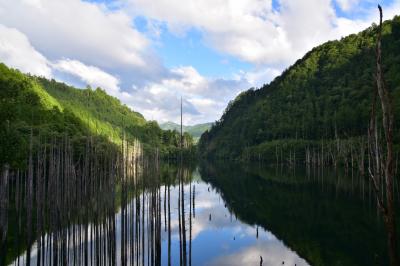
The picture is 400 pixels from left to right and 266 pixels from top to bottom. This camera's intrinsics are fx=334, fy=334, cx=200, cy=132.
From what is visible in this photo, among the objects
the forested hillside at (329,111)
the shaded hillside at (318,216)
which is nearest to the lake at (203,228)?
the shaded hillside at (318,216)

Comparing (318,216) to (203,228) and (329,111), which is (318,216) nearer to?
(203,228)

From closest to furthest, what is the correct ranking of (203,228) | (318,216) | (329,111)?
(203,228), (318,216), (329,111)

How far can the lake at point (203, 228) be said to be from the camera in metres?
23.8

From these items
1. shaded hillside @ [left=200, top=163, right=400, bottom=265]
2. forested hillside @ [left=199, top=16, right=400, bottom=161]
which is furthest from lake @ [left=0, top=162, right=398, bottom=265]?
forested hillside @ [left=199, top=16, right=400, bottom=161]

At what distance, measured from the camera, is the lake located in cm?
2377

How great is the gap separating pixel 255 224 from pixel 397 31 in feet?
597

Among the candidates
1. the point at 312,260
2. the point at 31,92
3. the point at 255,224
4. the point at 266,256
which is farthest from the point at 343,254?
the point at 31,92

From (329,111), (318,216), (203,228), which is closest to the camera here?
(203,228)

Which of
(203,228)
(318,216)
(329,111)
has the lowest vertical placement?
(203,228)

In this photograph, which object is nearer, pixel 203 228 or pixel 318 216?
pixel 203 228

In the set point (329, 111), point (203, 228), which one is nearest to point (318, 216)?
point (203, 228)

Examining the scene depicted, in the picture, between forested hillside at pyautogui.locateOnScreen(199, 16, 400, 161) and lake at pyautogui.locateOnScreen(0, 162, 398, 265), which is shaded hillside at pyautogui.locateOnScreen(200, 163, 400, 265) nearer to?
lake at pyautogui.locateOnScreen(0, 162, 398, 265)

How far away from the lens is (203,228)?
4609 centimetres

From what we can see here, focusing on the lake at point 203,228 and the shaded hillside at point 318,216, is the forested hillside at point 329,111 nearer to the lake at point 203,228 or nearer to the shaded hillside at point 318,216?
the shaded hillside at point 318,216
